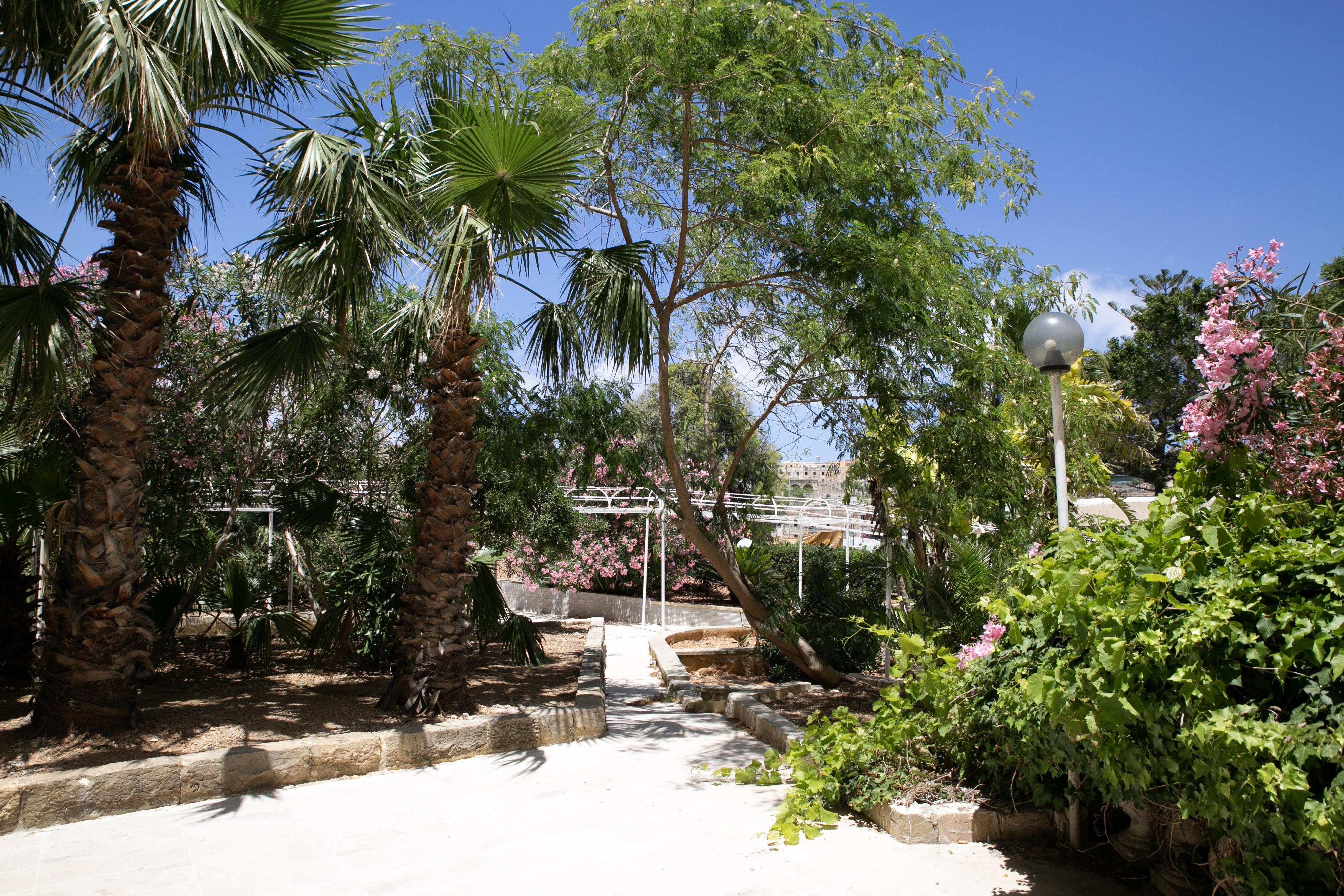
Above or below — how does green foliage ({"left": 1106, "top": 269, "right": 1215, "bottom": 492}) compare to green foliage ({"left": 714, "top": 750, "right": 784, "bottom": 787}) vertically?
above

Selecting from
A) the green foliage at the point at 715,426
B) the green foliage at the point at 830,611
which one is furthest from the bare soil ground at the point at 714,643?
the green foliage at the point at 715,426

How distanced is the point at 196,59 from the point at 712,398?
22.3 feet

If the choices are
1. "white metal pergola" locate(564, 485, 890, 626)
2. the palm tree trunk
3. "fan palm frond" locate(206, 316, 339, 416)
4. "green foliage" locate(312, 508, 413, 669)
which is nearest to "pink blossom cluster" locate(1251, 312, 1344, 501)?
"fan palm frond" locate(206, 316, 339, 416)

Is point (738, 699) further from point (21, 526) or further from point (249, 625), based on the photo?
point (21, 526)

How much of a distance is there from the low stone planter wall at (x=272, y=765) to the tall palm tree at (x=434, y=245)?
65 cm

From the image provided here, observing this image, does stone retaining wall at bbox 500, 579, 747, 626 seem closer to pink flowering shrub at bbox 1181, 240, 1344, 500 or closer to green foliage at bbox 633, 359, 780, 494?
green foliage at bbox 633, 359, 780, 494

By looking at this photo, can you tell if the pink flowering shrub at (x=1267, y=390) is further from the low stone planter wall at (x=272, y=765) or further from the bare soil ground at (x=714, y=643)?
the bare soil ground at (x=714, y=643)

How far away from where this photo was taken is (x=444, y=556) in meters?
6.61

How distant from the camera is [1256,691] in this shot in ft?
9.14

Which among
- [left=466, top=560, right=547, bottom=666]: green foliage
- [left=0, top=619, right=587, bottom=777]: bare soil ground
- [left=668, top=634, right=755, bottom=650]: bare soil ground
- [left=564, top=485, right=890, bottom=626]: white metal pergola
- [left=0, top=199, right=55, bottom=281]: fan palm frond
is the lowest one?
[left=668, top=634, right=755, bottom=650]: bare soil ground

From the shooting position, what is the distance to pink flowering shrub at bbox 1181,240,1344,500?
314 cm

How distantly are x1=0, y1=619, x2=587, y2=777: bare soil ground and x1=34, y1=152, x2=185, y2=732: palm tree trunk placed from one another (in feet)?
0.88

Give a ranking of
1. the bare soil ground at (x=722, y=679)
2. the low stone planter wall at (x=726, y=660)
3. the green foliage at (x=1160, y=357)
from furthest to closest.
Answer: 1. the green foliage at (x=1160, y=357)
2. the low stone planter wall at (x=726, y=660)
3. the bare soil ground at (x=722, y=679)

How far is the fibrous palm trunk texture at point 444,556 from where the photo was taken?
21.5 feet
